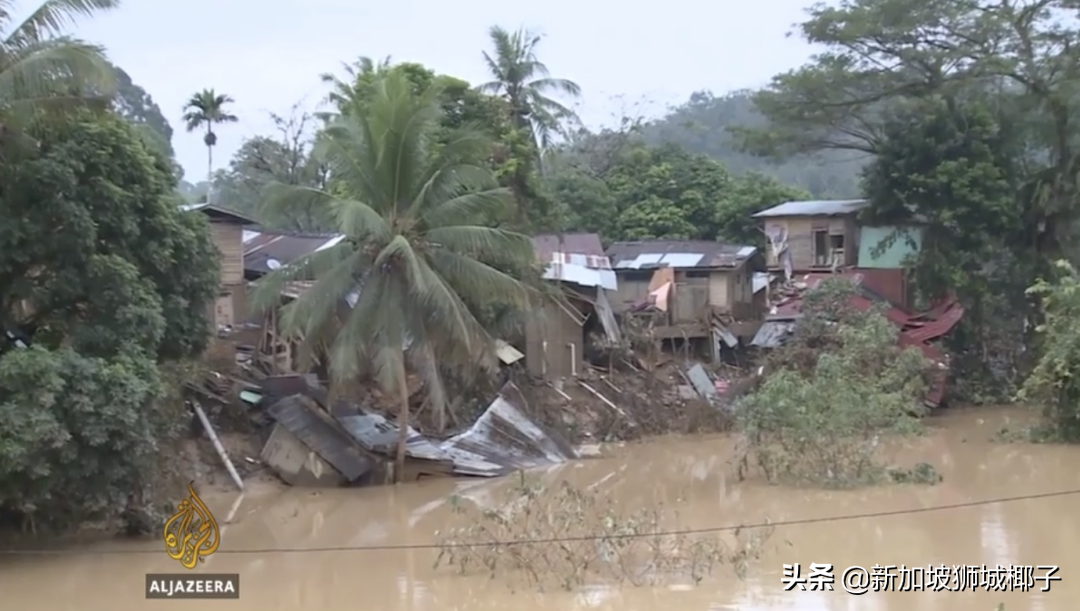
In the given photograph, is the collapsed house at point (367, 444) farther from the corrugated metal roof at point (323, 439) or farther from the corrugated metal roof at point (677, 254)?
the corrugated metal roof at point (677, 254)

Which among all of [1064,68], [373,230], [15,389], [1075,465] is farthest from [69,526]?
[1064,68]

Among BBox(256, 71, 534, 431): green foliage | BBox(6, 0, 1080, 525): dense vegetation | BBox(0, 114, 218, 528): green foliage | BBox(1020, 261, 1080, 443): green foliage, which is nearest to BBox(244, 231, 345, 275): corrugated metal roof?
BBox(6, 0, 1080, 525): dense vegetation

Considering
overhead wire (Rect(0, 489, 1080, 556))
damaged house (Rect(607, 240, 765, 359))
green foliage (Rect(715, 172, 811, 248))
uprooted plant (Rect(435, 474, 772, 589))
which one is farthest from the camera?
green foliage (Rect(715, 172, 811, 248))

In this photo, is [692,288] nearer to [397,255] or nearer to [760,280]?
[760,280]

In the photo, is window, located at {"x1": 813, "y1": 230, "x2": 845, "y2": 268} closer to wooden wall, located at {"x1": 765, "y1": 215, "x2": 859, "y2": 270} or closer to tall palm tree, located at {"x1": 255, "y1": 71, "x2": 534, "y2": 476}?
wooden wall, located at {"x1": 765, "y1": 215, "x2": 859, "y2": 270}

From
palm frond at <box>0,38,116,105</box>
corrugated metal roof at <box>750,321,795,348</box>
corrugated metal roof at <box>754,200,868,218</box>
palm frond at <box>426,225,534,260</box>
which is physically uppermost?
palm frond at <box>0,38,116,105</box>

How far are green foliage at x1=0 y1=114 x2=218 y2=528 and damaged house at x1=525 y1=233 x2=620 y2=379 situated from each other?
353 inches

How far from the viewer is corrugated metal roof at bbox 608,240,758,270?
26703mm

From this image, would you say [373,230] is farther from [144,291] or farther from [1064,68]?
[1064,68]

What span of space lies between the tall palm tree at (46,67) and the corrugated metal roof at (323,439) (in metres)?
6.61

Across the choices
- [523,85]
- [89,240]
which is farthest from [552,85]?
[89,240]

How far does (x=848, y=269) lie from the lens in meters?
26.3

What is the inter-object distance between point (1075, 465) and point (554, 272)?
1033cm

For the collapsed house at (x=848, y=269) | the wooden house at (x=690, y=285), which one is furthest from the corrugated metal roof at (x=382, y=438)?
the collapsed house at (x=848, y=269)
